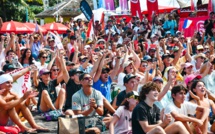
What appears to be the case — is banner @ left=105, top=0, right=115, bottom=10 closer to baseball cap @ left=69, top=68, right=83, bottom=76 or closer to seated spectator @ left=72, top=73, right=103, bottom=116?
baseball cap @ left=69, top=68, right=83, bottom=76

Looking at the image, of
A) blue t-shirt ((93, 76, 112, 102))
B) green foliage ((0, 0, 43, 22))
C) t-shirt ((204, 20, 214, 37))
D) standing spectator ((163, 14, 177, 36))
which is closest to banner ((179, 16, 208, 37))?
t-shirt ((204, 20, 214, 37))

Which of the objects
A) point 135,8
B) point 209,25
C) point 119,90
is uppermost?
point 135,8

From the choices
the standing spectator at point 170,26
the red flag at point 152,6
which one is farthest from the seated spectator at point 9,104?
the red flag at point 152,6

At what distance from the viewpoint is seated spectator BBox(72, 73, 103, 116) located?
9508 mm

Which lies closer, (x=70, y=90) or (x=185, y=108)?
(x=185, y=108)

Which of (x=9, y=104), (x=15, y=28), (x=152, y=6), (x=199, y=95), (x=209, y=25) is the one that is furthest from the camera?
(x=15, y=28)

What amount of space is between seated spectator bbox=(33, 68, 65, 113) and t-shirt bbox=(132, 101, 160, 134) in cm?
349

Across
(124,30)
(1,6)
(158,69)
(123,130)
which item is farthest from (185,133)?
(1,6)

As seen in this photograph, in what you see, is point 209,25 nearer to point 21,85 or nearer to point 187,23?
point 187,23

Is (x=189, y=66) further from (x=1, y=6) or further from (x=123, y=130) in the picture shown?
(x=1, y=6)

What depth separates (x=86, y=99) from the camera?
9641 millimetres

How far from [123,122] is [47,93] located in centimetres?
301

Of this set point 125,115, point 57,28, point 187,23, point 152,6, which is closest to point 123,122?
point 125,115

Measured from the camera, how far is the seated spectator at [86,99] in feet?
31.2
